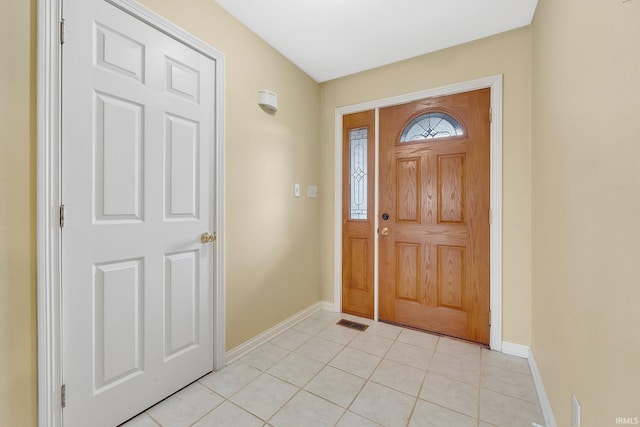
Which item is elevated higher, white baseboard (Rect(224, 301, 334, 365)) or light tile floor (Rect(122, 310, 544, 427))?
white baseboard (Rect(224, 301, 334, 365))

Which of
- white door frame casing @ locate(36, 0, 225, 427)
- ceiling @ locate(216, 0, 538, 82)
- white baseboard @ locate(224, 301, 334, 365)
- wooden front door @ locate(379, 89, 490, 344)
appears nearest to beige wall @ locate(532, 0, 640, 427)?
ceiling @ locate(216, 0, 538, 82)

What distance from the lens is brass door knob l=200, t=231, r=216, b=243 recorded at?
5.76 ft

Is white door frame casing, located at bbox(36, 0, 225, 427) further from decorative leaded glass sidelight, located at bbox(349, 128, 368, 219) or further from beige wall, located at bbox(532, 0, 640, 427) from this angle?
decorative leaded glass sidelight, located at bbox(349, 128, 368, 219)

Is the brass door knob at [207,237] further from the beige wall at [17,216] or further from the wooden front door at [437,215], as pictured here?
the wooden front door at [437,215]

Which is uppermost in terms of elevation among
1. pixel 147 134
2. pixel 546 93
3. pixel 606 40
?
pixel 546 93

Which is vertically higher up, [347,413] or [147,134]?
[147,134]

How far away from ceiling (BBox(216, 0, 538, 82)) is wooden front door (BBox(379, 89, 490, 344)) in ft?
1.53

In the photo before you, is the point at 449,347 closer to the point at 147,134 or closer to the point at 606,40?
the point at 606,40

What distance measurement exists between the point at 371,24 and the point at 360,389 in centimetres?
259

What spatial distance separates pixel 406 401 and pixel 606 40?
1.85 m

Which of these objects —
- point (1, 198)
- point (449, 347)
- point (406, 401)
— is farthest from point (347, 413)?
point (1, 198)

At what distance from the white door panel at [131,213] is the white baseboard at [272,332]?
0.20m

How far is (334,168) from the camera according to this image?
2.88m

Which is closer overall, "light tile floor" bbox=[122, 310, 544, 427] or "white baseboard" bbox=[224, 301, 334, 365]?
"light tile floor" bbox=[122, 310, 544, 427]
